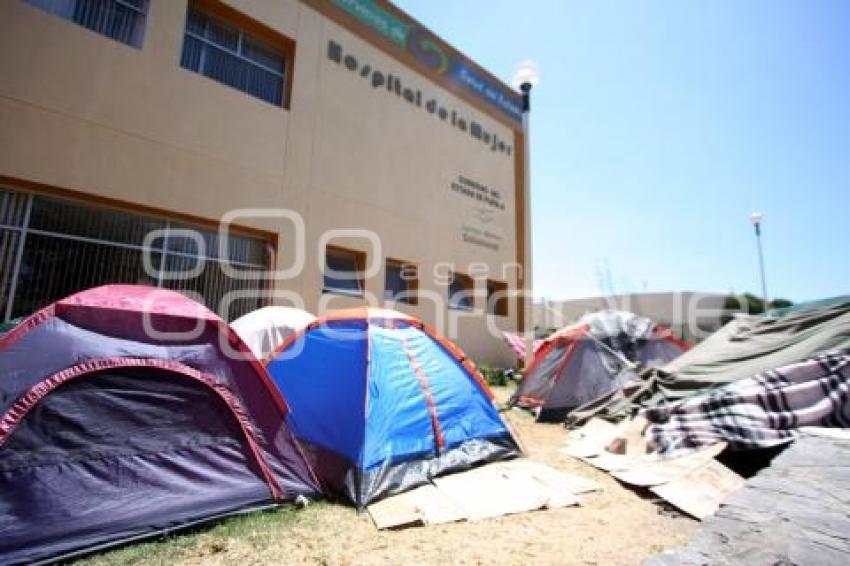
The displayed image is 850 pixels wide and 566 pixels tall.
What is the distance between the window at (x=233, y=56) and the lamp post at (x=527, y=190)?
6518 millimetres

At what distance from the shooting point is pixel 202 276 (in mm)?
8188

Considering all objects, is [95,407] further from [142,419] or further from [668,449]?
[668,449]

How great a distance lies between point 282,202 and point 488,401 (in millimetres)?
6282

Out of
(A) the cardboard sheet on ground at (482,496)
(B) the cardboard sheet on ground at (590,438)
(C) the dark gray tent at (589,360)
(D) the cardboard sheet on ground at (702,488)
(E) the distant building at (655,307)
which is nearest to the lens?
(A) the cardboard sheet on ground at (482,496)

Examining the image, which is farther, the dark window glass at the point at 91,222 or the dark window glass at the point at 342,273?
the dark window glass at the point at 342,273

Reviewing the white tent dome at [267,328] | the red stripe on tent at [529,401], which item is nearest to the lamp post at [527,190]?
the red stripe on tent at [529,401]

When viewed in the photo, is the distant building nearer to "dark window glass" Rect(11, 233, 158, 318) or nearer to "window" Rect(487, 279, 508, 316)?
"window" Rect(487, 279, 508, 316)

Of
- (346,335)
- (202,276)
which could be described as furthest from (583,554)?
(202,276)

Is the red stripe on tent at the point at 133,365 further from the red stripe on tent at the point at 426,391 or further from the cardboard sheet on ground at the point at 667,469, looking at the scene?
the cardboard sheet on ground at the point at 667,469

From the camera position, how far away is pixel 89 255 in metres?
7.12

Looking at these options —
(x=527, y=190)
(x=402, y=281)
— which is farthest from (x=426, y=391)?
(x=527, y=190)

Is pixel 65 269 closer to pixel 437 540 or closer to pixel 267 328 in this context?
pixel 267 328

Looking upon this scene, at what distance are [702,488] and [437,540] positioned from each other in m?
2.25

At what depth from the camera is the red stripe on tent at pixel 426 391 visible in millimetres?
4305
